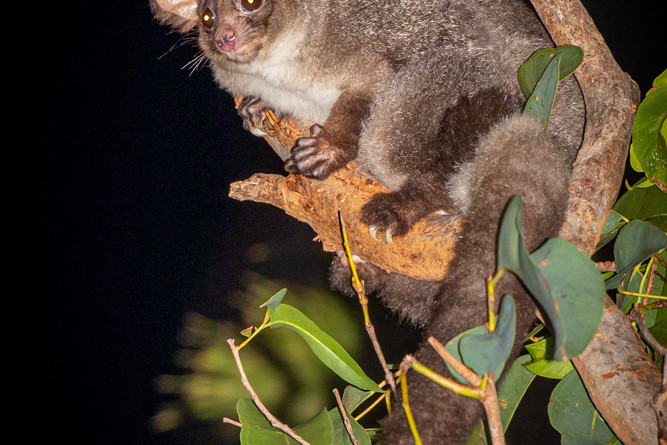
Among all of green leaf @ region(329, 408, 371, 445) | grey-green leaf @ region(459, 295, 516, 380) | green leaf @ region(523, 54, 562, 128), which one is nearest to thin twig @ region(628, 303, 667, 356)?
grey-green leaf @ region(459, 295, 516, 380)

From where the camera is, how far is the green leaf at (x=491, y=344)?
1.16 m

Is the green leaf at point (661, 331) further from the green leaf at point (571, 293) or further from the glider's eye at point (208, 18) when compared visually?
the glider's eye at point (208, 18)

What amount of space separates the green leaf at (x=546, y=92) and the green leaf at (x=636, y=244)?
424mm

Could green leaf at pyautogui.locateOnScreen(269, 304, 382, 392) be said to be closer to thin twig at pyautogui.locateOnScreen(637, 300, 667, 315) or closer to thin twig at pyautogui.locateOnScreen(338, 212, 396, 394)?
thin twig at pyautogui.locateOnScreen(338, 212, 396, 394)

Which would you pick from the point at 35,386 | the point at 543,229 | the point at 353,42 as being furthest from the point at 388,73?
the point at 35,386

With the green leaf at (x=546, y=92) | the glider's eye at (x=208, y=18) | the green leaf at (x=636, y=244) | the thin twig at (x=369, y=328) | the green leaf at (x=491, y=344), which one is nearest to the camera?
the green leaf at (x=491, y=344)

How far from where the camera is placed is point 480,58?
2.39 m

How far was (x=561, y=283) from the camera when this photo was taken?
114cm

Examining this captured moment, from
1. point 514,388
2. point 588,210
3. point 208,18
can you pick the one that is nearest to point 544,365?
point 514,388

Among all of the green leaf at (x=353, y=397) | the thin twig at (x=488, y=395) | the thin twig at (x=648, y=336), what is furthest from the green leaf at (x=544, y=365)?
the thin twig at (x=488, y=395)

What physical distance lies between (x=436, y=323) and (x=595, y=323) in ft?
1.63

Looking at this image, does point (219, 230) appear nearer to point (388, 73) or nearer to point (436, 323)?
point (388, 73)

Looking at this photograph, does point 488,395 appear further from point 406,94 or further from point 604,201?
point 406,94

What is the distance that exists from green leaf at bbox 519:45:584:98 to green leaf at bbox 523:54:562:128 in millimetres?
32
